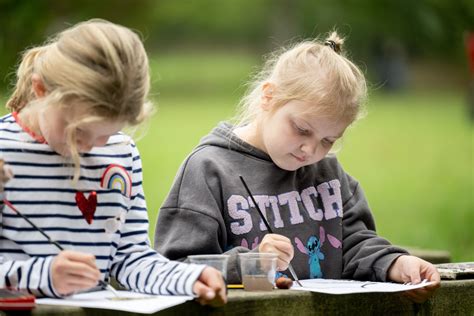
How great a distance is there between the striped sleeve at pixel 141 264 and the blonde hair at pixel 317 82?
27.9 inches

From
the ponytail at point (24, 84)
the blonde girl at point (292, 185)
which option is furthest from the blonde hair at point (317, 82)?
the ponytail at point (24, 84)

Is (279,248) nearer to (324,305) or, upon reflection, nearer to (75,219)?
(324,305)

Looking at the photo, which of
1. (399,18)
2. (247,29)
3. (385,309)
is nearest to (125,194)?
(385,309)

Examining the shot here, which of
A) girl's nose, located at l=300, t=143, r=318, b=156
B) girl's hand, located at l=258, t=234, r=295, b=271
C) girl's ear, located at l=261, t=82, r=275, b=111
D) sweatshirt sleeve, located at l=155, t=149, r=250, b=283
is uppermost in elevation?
girl's ear, located at l=261, t=82, r=275, b=111

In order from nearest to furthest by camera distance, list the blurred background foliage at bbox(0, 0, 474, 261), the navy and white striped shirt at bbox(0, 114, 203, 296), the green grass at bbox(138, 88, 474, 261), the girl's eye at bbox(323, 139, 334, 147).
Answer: the navy and white striped shirt at bbox(0, 114, 203, 296), the girl's eye at bbox(323, 139, 334, 147), the blurred background foliage at bbox(0, 0, 474, 261), the green grass at bbox(138, 88, 474, 261)

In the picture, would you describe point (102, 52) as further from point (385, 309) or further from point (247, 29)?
point (247, 29)

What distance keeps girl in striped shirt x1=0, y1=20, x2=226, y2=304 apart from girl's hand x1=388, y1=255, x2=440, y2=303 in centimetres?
87

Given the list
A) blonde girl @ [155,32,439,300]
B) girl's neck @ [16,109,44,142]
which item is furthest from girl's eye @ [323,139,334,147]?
girl's neck @ [16,109,44,142]

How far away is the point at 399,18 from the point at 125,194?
285 inches

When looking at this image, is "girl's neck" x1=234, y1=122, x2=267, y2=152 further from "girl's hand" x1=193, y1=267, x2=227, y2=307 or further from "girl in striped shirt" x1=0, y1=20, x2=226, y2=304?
"girl's hand" x1=193, y1=267, x2=227, y2=307

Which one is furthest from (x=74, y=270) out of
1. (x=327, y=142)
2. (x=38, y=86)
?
(x=327, y=142)

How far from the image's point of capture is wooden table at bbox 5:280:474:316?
10.9 ft

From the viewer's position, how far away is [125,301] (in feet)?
10.6

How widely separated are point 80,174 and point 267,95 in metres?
0.95
